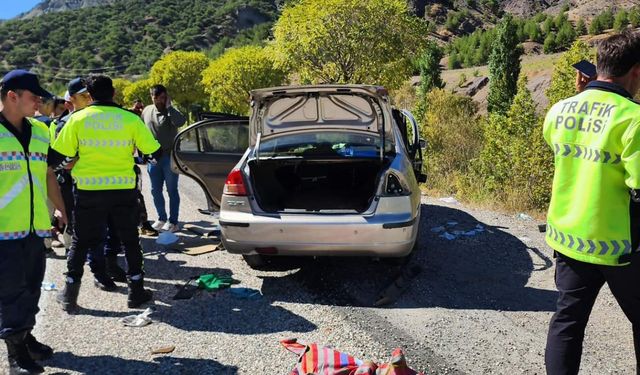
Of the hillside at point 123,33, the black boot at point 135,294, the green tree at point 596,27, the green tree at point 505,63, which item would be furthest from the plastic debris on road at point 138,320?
the hillside at point 123,33

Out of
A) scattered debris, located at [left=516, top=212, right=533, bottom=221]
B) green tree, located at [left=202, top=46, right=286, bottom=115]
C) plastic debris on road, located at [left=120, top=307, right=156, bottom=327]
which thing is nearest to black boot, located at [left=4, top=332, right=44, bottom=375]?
plastic debris on road, located at [left=120, top=307, right=156, bottom=327]

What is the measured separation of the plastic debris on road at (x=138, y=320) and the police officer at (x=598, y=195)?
110 inches

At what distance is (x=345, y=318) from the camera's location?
12.5ft

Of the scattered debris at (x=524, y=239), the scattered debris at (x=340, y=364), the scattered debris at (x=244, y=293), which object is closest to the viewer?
the scattered debris at (x=340, y=364)

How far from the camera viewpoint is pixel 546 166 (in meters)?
10.0

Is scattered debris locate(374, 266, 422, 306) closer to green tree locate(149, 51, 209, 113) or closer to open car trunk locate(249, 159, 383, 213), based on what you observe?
open car trunk locate(249, 159, 383, 213)

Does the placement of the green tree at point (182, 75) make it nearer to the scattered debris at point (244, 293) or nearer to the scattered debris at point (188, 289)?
the scattered debris at point (188, 289)

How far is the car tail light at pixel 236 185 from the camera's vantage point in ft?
14.2

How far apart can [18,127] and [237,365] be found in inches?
78.5

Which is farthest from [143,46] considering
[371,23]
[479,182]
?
[479,182]

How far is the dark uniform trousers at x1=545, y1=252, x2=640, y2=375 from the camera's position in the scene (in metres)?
2.34

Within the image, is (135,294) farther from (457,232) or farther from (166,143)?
(457,232)

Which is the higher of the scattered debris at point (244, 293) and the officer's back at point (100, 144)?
the officer's back at point (100, 144)

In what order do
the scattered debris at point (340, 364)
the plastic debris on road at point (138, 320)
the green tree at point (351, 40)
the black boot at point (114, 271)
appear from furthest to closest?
the green tree at point (351, 40)
the black boot at point (114, 271)
the plastic debris on road at point (138, 320)
the scattered debris at point (340, 364)
